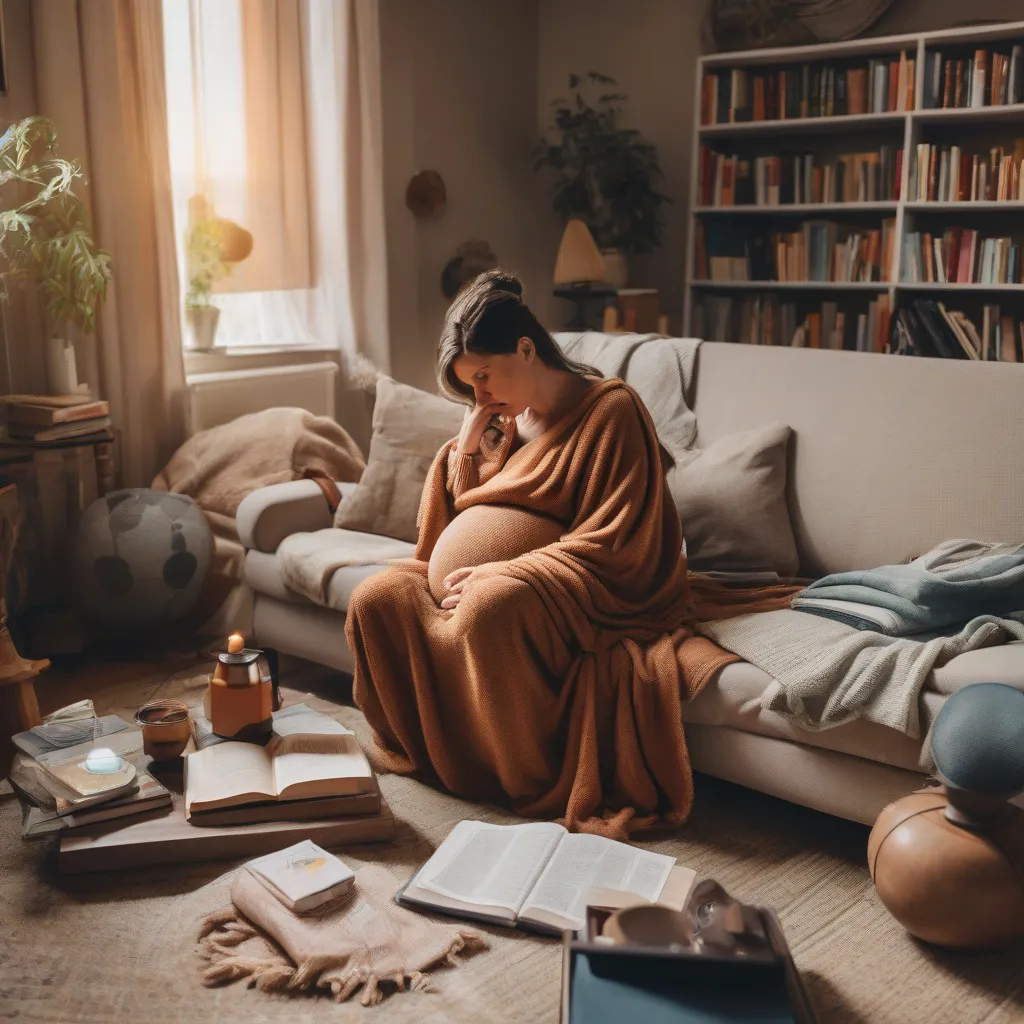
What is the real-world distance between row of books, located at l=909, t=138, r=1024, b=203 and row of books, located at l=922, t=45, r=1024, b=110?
16cm

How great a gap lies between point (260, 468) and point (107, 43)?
4.23 ft

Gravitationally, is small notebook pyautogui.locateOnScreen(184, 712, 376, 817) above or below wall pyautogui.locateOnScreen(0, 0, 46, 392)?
below

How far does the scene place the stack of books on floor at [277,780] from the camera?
6.38 feet

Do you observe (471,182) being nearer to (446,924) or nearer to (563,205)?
(563,205)

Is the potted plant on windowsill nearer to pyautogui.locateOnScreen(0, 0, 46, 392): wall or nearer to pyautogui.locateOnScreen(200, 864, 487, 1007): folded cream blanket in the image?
pyautogui.locateOnScreen(0, 0, 46, 392): wall

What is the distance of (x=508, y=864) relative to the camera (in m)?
1.89

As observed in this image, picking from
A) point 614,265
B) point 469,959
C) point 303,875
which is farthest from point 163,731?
point 614,265

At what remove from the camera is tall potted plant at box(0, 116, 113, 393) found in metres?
2.84

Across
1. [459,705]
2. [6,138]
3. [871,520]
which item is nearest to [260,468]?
[6,138]

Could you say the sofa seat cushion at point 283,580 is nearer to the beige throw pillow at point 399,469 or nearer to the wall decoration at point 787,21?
the beige throw pillow at point 399,469

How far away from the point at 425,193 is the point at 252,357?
1096mm

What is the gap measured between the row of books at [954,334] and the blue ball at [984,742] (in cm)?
274

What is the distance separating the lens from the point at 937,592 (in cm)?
204

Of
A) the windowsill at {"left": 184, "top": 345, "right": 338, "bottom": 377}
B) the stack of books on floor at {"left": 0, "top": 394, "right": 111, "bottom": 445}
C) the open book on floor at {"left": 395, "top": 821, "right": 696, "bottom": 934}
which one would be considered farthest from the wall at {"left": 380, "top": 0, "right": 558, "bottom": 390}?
the open book on floor at {"left": 395, "top": 821, "right": 696, "bottom": 934}
